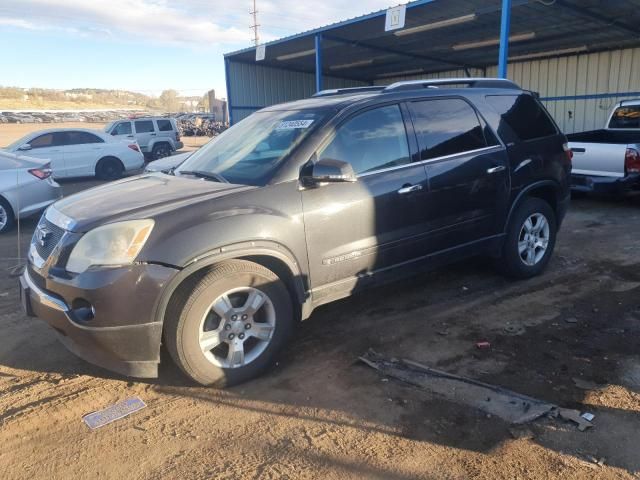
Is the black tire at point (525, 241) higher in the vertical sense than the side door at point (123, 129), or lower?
lower

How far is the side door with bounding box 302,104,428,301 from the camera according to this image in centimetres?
367

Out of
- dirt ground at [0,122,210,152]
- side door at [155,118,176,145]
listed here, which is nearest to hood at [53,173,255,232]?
side door at [155,118,176,145]

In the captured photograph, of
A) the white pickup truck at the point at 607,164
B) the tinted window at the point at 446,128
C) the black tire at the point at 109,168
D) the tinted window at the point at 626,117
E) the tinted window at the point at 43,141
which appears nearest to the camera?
the tinted window at the point at 446,128

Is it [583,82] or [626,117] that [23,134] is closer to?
[583,82]

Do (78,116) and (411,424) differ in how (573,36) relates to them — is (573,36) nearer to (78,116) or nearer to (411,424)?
(411,424)

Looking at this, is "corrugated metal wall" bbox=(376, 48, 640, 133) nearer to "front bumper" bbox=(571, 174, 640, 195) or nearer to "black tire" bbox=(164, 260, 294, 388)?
"front bumper" bbox=(571, 174, 640, 195)

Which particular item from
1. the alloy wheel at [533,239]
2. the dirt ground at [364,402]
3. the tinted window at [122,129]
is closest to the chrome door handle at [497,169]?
the alloy wheel at [533,239]

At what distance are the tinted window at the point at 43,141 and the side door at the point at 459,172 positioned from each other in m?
12.5

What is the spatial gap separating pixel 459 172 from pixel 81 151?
12976mm

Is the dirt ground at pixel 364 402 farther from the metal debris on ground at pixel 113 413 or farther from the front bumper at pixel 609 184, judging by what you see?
the front bumper at pixel 609 184

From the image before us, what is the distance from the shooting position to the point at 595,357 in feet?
12.1

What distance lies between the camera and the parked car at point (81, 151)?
13702 millimetres

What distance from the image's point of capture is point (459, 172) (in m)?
4.42

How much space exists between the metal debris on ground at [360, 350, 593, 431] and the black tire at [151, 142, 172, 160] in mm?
18597
